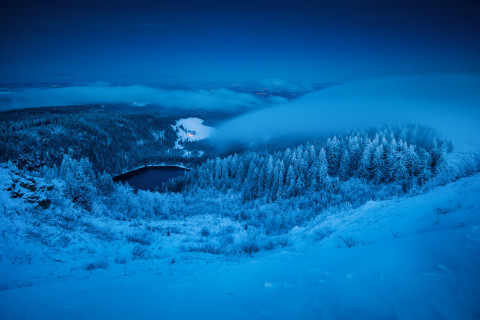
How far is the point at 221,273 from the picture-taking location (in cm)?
873

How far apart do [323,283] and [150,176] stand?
141m

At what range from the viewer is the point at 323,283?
5832mm

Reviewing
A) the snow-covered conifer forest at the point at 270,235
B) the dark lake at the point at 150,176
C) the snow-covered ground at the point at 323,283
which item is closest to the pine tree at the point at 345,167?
the snow-covered conifer forest at the point at 270,235

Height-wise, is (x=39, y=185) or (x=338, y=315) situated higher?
(x=338, y=315)

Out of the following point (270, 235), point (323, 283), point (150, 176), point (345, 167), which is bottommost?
point (150, 176)

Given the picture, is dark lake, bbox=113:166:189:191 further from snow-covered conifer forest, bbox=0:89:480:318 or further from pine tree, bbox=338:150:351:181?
pine tree, bbox=338:150:351:181

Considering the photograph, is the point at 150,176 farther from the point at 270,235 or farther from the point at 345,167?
the point at 270,235

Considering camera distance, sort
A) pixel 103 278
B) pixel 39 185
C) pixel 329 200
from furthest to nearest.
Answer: pixel 329 200, pixel 39 185, pixel 103 278

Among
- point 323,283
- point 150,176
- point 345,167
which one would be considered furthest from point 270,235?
point 150,176

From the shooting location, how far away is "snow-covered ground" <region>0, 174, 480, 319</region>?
4431 mm

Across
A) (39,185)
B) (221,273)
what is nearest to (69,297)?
(221,273)

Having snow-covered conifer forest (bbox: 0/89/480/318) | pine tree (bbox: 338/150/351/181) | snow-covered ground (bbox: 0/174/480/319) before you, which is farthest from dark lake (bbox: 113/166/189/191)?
snow-covered ground (bbox: 0/174/480/319)

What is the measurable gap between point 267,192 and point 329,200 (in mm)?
16969

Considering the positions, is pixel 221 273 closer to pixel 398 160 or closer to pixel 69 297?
pixel 69 297
